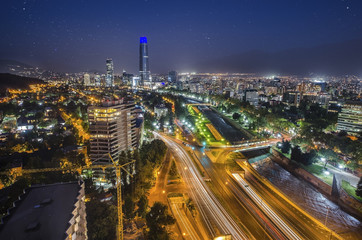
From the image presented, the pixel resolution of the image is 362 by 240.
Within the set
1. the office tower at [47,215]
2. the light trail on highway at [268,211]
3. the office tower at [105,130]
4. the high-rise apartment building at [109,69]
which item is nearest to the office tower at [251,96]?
the light trail on highway at [268,211]

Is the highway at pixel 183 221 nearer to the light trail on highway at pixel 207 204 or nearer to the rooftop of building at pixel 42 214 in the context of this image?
the light trail on highway at pixel 207 204

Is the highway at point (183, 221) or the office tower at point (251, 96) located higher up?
the office tower at point (251, 96)

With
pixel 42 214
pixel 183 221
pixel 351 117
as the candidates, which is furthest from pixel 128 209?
pixel 351 117

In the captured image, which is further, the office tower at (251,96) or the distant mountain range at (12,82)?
the distant mountain range at (12,82)

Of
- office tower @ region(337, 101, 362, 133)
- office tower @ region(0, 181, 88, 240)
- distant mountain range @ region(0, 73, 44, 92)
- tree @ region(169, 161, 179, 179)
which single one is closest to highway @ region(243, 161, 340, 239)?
tree @ region(169, 161, 179, 179)

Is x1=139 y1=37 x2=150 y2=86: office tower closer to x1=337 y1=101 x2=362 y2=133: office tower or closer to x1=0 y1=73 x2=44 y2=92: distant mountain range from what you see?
x1=0 y1=73 x2=44 y2=92: distant mountain range

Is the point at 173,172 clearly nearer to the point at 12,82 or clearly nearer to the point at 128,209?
the point at 128,209
